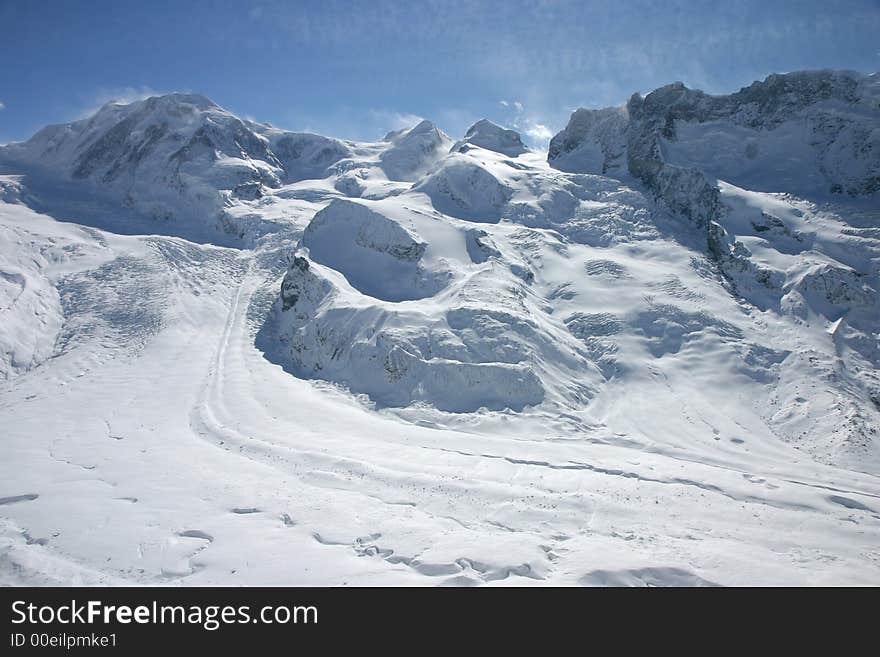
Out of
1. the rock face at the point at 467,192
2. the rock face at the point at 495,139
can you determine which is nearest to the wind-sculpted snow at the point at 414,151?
the rock face at the point at 495,139

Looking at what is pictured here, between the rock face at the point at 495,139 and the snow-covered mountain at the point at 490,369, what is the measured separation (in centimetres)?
1547

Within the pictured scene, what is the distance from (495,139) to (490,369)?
67.3 meters

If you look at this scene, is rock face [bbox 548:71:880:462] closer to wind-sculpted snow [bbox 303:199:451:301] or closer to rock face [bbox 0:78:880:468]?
rock face [bbox 0:78:880:468]

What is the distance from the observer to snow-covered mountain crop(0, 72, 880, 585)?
1656cm

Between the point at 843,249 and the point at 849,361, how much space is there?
12.9 meters

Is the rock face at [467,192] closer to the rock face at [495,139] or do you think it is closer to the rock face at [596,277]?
the rock face at [596,277]

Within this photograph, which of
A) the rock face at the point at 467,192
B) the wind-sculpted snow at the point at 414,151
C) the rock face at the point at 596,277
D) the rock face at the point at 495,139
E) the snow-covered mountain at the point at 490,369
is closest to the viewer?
the snow-covered mountain at the point at 490,369

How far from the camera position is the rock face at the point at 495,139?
285 feet

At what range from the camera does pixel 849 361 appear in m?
32.4

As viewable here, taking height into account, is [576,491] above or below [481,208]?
below

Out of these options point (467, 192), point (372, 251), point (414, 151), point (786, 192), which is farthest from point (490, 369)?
point (414, 151)
